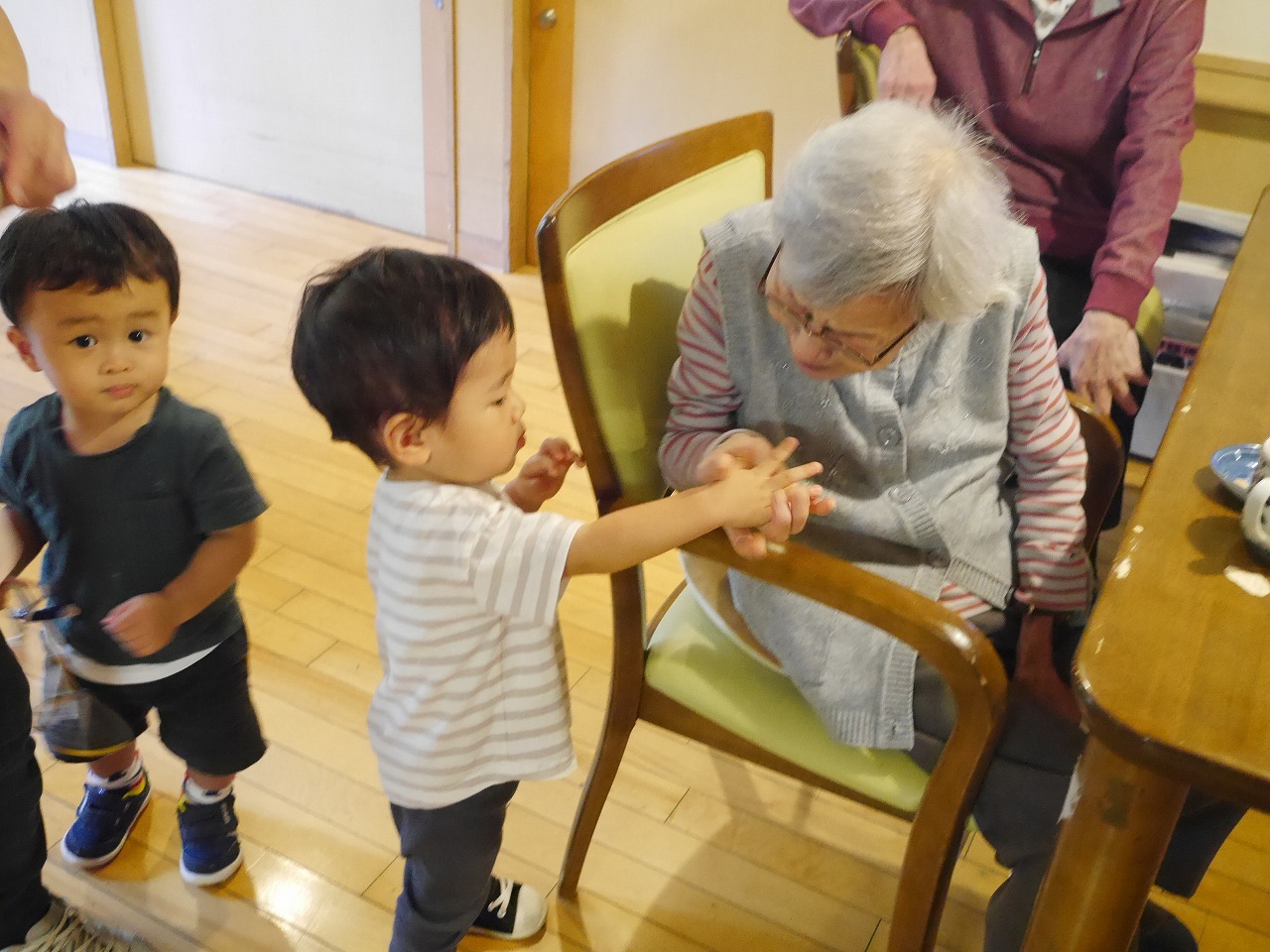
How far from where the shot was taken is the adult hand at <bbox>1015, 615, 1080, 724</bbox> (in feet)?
3.45

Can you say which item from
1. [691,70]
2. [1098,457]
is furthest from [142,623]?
[691,70]

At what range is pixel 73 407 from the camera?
111cm

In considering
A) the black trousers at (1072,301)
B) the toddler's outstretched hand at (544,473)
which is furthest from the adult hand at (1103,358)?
the toddler's outstretched hand at (544,473)

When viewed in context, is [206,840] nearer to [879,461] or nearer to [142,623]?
[142,623]

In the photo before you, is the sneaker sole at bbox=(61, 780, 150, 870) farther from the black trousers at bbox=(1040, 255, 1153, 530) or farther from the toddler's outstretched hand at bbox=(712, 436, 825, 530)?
the black trousers at bbox=(1040, 255, 1153, 530)

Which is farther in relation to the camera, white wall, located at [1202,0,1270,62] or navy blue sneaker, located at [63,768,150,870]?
white wall, located at [1202,0,1270,62]

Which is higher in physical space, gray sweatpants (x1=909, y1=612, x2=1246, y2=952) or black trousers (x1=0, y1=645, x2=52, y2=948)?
gray sweatpants (x1=909, y1=612, x2=1246, y2=952)

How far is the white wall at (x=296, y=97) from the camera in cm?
335

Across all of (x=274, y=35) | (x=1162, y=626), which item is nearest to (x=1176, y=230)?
(x=1162, y=626)

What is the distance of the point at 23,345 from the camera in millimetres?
1078

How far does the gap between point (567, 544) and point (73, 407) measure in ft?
1.91

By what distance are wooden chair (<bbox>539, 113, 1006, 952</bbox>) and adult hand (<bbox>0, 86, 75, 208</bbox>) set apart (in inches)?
20.9

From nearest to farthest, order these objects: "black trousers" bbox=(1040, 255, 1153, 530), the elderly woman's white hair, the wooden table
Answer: the wooden table < the elderly woman's white hair < "black trousers" bbox=(1040, 255, 1153, 530)

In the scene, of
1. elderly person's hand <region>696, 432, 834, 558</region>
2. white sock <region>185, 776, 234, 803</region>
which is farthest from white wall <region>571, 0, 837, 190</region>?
white sock <region>185, 776, 234, 803</region>
